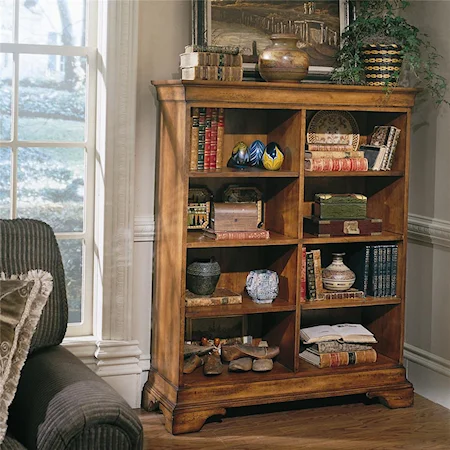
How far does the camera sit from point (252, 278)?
376cm

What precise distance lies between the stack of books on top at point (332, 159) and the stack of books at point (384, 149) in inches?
2.3

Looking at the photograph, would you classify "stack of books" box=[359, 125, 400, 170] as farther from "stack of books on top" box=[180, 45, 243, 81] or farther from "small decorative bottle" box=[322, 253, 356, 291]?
"stack of books on top" box=[180, 45, 243, 81]

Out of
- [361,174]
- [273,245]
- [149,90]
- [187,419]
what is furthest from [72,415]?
[361,174]

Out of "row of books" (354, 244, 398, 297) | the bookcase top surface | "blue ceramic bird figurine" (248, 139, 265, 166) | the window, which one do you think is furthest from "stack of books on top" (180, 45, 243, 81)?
"row of books" (354, 244, 398, 297)

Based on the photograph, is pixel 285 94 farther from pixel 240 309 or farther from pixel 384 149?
pixel 240 309

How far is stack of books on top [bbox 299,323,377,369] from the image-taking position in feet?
12.7

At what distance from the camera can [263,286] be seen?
12.3 ft

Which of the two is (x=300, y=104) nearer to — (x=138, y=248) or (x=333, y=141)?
(x=333, y=141)

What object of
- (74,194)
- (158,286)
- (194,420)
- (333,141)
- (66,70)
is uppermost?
(66,70)

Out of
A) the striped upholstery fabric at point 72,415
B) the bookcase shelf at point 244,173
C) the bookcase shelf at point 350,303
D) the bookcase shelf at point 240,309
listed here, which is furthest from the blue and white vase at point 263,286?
the striped upholstery fabric at point 72,415

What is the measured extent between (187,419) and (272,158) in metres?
1.17

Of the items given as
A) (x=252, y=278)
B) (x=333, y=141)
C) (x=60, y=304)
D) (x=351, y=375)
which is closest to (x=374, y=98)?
(x=333, y=141)

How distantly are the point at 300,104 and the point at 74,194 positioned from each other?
3.50ft

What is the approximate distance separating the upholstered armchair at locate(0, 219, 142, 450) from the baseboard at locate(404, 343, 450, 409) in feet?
6.44
